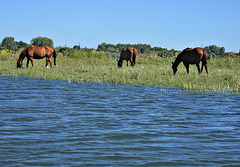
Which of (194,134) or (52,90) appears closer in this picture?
(194,134)

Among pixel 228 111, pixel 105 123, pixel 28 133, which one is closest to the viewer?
pixel 28 133

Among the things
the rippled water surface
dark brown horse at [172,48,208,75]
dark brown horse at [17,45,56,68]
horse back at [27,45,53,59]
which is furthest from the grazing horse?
the rippled water surface

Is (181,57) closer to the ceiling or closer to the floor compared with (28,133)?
closer to the ceiling

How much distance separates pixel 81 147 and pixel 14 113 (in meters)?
3.53

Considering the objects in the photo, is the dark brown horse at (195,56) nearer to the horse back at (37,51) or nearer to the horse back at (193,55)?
the horse back at (193,55)

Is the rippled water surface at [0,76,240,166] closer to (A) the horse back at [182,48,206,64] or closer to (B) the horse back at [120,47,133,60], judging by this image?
(A) the horse back at [182,48,206,64]

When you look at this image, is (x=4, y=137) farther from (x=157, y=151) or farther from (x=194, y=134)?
(x=194, y=134)

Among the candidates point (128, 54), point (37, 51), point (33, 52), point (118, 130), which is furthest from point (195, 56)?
point (118, 130)

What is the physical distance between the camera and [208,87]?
14.1 meters

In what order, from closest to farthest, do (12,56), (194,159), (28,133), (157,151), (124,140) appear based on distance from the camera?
(194,159) < (157,151) < (124,140) < (28,133) < (12,56)

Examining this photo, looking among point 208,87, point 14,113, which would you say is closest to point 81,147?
point 14,113

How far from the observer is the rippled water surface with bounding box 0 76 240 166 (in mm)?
4895

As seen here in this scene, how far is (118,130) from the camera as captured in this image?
6.63 meters

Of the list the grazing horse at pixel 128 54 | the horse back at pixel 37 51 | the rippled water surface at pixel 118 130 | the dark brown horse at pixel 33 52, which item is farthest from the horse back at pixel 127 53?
the rippled water surface at pixel 118 130
